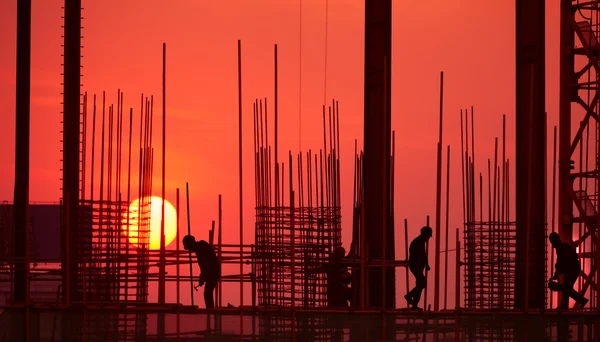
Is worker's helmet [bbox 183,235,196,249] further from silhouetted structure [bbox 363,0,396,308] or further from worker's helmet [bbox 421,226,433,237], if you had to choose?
silhouetted structure [bbox 363,0,396,308]

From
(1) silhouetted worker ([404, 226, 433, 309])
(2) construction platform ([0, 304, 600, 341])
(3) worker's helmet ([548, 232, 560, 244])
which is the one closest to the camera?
(2) construction platform ([0, 304, 600, 341])

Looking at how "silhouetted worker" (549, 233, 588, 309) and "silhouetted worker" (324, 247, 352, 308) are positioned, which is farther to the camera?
"silhouetted worker" (324, 247, 352, 308)

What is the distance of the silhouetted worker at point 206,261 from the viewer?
18.4 m

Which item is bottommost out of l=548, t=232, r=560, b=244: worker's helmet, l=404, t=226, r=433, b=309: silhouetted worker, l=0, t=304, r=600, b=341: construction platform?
l=0, t=304, r=600, b=341: construction platform

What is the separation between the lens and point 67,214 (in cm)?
1598

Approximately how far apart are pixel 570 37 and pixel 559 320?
27.3 ft

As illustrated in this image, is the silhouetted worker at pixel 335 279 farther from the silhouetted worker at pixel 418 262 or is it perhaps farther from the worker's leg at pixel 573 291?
the worker's leg at pixel 573 291

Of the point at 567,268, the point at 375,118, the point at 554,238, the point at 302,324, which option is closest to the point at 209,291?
the point at 302,324

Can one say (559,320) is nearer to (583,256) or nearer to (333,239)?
(333,239)

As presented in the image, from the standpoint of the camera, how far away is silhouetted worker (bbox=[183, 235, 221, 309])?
18.4m

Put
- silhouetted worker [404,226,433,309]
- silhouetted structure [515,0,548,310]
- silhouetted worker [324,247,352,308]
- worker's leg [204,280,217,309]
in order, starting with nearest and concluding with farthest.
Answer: worker's leg [204,280,217,309], silhouetted worker [404,226,433,309], silhouetted worker [324,247,352,308], silhouetted structure [515,0,548,310]

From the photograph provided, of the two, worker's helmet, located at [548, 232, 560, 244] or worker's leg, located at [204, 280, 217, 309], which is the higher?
worker's helmet, located at [548, 232, 560, 244]

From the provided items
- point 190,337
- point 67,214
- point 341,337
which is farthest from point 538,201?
point 67,214

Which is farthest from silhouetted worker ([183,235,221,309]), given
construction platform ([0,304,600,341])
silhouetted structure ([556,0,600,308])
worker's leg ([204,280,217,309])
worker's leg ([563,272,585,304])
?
silhouetted structure ([556,0,600,308])
